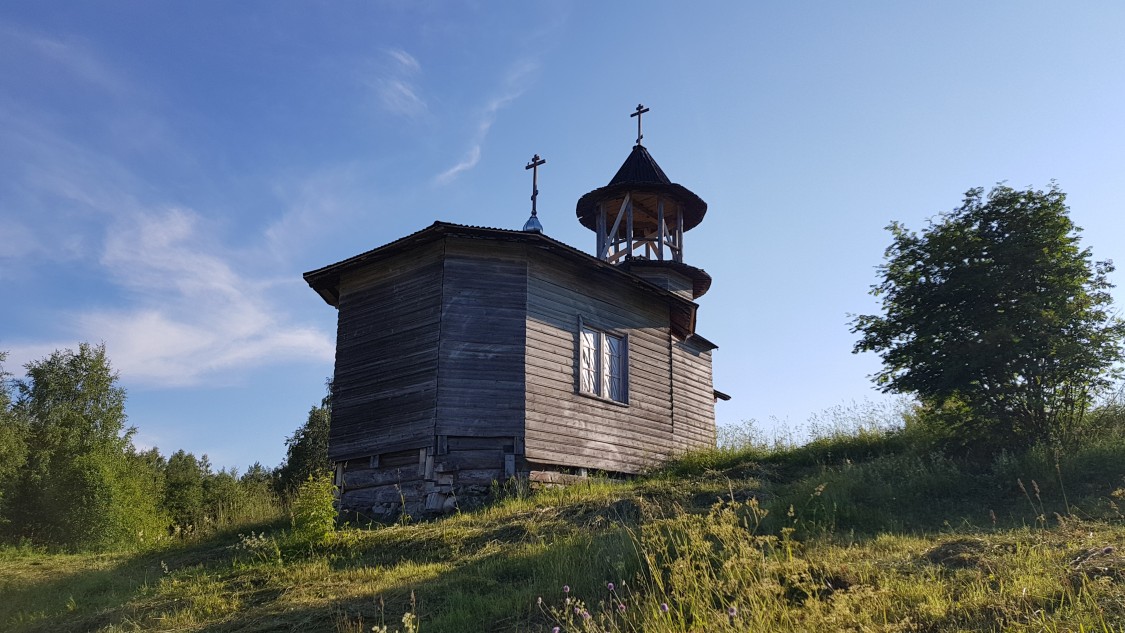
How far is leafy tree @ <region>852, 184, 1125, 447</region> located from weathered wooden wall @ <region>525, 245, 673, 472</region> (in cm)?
522

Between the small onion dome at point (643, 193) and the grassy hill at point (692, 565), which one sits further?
the small onion dome at point (643, 193)

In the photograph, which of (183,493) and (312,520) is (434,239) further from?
(183,493)

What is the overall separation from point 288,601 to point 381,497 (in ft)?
21.4

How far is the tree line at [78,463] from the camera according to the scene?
26.7 meters

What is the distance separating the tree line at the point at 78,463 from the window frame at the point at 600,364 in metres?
13.9

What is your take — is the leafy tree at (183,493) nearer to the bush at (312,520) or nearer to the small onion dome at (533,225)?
the small onion dome at (533,225)

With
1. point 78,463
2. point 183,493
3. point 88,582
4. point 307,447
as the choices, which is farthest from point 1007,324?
point 183,493

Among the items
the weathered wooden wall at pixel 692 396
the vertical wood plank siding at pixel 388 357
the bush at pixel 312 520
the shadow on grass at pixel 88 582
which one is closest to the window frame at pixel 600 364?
the weathered wooden wall at pixel 692 396

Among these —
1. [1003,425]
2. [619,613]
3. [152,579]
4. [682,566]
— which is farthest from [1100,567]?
[152,579]

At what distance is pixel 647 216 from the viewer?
2408 centimetres

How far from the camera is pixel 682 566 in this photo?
5820mm

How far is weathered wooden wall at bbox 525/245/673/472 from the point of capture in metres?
14.9

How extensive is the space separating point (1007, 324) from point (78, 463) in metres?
28.9

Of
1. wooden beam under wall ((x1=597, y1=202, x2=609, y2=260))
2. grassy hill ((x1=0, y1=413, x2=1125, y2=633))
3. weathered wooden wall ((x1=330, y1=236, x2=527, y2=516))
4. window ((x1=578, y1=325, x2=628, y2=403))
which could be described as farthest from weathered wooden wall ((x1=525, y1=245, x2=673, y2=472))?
wooden beam under wall ((x1=597, y1=202, x2=609, y2=260))
